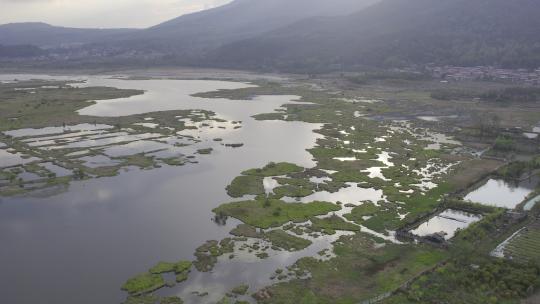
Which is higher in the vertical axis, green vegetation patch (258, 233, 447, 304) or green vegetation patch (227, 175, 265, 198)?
green vegetation patch (227, 175, 265, 198)

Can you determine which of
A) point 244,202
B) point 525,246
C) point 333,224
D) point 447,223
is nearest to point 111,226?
point 244,202

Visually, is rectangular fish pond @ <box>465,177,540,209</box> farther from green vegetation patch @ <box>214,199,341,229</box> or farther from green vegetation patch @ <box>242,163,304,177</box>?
green vegetation patch @ <box>242,163,304,177</box>

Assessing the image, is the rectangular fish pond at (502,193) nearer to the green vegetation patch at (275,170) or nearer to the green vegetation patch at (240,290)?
the green vegetation patch at (275,170)

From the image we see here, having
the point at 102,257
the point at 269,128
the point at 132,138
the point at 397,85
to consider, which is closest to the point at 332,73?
the point at 397,85

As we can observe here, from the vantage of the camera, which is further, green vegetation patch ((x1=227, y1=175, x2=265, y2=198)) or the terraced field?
green vegetation patch ((x1=227, y1=175, x2=265, y2=198))

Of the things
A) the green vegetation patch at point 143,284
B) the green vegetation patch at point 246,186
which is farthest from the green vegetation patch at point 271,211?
the green vegetation patch at point 143,284

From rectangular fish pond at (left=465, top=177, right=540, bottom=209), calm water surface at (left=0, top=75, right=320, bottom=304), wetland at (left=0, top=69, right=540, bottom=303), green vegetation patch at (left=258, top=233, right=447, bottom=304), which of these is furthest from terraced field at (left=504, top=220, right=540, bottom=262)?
calm water surface at (left=0, top=75, right=320, bottom=304)
